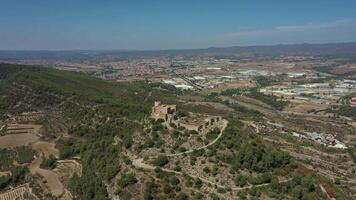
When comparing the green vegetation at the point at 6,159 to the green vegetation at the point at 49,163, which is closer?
the green vegetation at the point at 49,163

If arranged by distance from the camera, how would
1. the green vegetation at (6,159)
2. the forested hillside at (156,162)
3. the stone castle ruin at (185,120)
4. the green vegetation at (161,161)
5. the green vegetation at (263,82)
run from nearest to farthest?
the forested hillside at (156,162) → the green vegetation at (161,161) → the stone castle ruin at (185,120) → the green vegetation at (6,159) → the green vegetation at (263,82)

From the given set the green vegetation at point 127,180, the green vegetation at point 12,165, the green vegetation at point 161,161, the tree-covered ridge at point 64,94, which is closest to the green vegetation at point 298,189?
the green vegetation at point 161,161

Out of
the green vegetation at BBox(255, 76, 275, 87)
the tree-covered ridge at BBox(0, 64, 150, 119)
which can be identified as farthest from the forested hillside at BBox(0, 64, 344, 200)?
the green vegetation at BBox(255, 76, 275, 87)

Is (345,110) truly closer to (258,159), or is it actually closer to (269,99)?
(269,99)

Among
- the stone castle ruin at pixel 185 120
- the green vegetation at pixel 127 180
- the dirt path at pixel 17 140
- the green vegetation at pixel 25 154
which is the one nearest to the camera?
the green vegetation at pixel 127 180

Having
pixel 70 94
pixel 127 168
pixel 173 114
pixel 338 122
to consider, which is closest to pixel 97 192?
pixel 127 168

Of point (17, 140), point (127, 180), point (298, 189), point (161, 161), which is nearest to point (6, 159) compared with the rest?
point (17, 140)

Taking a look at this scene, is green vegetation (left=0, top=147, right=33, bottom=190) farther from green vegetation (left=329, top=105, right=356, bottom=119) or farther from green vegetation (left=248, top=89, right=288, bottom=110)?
green vegetation (left=329, top=105, right=356, bottom=119)

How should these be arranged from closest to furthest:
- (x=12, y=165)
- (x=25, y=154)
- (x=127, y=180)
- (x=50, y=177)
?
(x=127, y=180)
(x=50, y=177)
(x=12, y=165)
(x=25, y=154)

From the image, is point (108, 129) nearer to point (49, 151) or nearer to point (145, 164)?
point (49, 151)

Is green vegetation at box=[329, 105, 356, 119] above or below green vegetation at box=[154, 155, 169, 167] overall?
below

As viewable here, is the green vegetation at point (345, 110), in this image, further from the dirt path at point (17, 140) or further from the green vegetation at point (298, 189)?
the dirt path at point (17, 140)
